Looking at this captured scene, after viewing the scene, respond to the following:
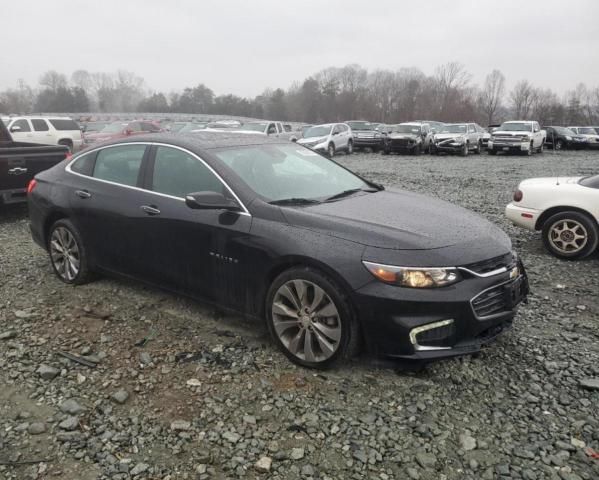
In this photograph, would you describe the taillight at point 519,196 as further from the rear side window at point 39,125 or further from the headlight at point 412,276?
the rear side window at point 39,125

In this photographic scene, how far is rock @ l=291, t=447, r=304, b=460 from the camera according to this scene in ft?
8.57

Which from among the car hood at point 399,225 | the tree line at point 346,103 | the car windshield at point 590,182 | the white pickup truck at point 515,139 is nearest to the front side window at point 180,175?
the car hood at point 399,225

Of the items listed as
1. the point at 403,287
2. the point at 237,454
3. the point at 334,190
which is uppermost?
the point at 334,190

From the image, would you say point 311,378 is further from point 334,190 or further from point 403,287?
point 334,190

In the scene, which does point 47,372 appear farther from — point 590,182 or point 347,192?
point 590,182

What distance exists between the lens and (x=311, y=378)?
10.8 feet

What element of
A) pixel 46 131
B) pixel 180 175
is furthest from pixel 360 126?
pixel 180 175

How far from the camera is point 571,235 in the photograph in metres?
5.98

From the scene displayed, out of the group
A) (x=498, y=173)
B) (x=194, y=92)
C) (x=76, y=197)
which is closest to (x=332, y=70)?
(x=194, y=92)

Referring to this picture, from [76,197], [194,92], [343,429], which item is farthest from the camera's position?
[194,92]

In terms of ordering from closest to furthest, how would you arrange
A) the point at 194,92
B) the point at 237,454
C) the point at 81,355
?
the point at 237,454, the point at 81,355, the point at 194,92

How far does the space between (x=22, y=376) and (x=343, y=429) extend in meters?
2.20

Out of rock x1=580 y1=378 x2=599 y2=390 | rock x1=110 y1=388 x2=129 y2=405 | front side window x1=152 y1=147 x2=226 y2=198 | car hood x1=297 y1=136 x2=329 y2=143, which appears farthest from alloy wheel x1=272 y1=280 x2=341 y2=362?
car hood x1=297 y1=136 x2=329 y2=143

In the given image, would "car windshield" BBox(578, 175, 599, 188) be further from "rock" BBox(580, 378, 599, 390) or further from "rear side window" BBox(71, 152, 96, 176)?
"rear side window" BBox(71, 152, 96, 176)
